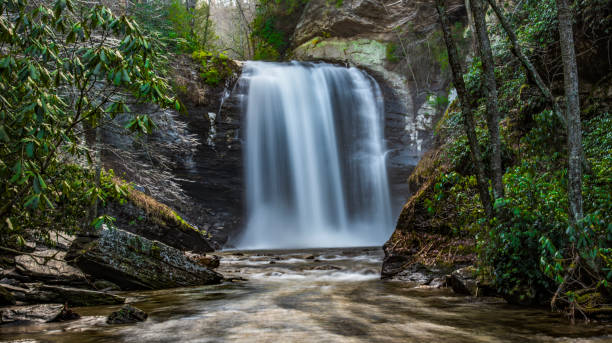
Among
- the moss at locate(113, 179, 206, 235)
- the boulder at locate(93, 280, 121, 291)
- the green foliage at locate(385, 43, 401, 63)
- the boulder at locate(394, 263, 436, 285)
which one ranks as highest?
the green foliage at locate(385, 43, 401, 63)

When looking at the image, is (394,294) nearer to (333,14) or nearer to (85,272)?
(85,272)

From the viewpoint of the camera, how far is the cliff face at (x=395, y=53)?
69.9 ft

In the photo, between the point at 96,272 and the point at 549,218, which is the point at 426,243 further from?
the point at 96,272

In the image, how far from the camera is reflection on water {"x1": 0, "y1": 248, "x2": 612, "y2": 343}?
402 cm

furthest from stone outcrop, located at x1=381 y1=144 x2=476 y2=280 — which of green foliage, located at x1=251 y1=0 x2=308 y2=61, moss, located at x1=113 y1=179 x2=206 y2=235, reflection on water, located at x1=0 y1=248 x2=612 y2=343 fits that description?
green foliage, located at x1=251 y1=0 x2=308 y2=61

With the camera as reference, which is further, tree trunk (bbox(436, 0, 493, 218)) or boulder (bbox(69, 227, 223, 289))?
boulder (bbox(69, 227, 223, 289))

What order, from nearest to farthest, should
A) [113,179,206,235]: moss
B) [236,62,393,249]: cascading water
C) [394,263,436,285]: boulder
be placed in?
[394,263,436,285]: boulder < [113,179,206,235]: moss < [236,62,393,249]: cascading water

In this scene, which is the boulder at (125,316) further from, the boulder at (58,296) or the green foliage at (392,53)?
the green foliage at (392,53)

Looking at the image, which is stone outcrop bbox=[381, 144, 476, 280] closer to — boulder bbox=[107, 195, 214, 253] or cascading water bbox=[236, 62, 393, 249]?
boulder bbox=[107, 195, 214, 253]

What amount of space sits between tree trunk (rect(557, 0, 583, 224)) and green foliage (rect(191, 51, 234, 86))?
1637cm

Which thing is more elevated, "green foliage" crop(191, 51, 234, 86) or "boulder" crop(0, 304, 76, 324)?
"green foliage" crop(191, 51, 234, 86)

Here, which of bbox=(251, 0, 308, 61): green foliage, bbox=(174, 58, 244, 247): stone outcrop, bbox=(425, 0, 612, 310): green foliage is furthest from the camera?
bbox=(251, 0, 308, 61): green foliage

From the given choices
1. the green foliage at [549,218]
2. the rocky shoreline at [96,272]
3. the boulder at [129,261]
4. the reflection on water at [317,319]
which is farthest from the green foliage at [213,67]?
the green foliage at [549,218]

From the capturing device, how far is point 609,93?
22.4ft
